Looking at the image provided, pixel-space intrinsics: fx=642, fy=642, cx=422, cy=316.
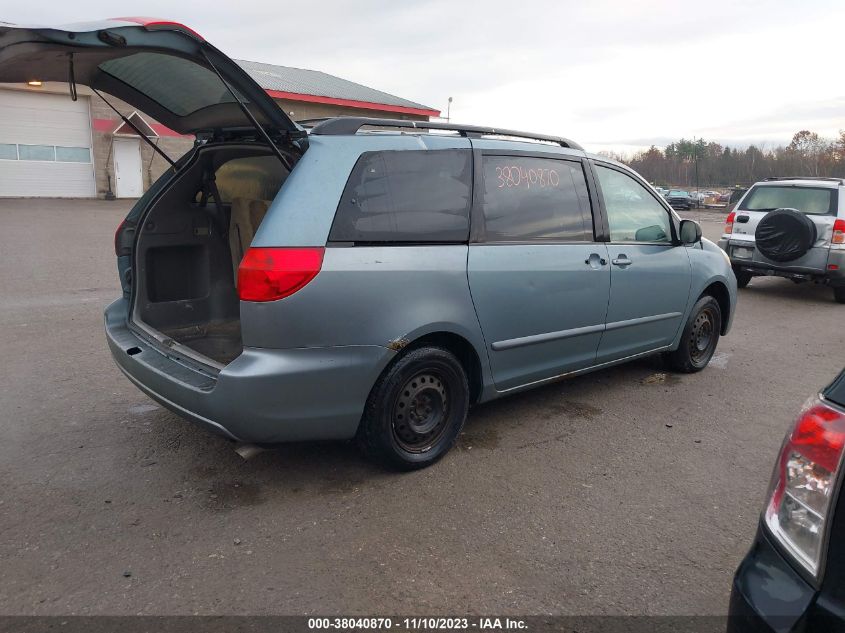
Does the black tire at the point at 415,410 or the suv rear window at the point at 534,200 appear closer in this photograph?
the black tire at the point at 415,410

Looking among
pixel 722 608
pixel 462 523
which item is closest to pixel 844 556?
pixel 722 608

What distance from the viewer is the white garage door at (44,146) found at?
72.9 ft

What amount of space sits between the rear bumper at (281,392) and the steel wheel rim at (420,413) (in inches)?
10.7

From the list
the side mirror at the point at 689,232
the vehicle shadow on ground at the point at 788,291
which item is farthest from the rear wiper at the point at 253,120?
the vehicle shadow on ground at the point at 788,291

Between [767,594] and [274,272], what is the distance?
2.24m

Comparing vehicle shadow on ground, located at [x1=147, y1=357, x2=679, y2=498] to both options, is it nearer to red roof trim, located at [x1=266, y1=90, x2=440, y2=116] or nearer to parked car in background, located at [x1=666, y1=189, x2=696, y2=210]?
red roof trim, located at [x1=266, y1=90, x2=440, y2=116]

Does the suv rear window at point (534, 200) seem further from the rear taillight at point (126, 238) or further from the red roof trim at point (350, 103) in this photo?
the red roof trim at point (350, 103)

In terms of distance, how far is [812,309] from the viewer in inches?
351

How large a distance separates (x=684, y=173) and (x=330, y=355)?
242 ft

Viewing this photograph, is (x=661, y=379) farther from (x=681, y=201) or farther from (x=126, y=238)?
(x=681, y=201)

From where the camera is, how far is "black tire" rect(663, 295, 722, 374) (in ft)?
17.4

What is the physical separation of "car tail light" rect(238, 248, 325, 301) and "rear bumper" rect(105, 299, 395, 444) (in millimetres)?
272

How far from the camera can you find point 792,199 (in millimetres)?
9617

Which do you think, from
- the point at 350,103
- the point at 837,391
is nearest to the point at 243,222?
the point at 837,391
